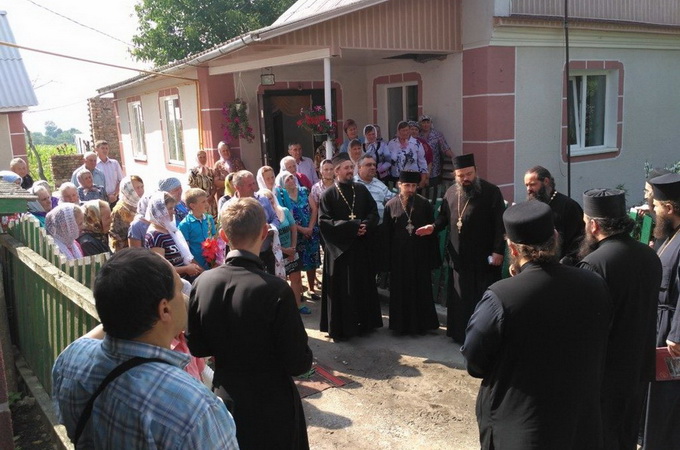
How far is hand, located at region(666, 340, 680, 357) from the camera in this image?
3248 millimetres

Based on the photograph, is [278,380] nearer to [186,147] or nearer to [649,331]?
[649,331]

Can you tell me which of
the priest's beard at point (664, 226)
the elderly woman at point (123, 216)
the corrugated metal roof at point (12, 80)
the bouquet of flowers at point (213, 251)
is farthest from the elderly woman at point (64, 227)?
the corrugated metal roof at point (12, 80)

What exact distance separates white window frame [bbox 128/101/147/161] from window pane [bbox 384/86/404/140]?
305 inches

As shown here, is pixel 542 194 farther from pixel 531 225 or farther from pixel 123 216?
pixel 123 216

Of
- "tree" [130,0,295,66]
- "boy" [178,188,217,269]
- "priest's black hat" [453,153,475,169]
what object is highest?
"tree" [130,0,295,66]

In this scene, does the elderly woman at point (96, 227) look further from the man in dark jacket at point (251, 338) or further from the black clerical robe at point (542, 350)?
the black clerical robe at point (542, 350)

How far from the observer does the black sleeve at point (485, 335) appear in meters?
2.42

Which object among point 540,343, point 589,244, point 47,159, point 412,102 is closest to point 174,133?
point 412,102

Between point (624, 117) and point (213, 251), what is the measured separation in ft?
28.1

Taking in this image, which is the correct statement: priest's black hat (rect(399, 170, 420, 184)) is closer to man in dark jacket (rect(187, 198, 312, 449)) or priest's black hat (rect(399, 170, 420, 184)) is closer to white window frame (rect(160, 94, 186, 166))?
man in dark jacket (rect(187, 198, 312, 449))

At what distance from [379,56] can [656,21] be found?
5.27 metres

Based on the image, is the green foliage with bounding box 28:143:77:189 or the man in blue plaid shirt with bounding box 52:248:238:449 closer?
the man in blue plaid shirt with bounding box 52:248:238:449

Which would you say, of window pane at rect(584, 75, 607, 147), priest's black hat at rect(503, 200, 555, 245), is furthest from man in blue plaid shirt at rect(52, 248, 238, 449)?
window pane at rect(584, 75, 607, 147)

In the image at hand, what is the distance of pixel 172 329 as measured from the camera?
1.68 metres
